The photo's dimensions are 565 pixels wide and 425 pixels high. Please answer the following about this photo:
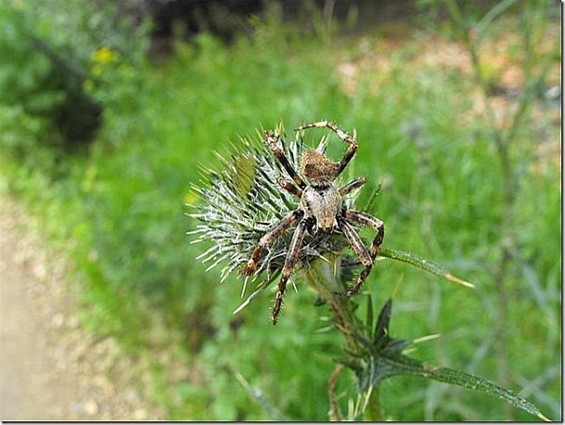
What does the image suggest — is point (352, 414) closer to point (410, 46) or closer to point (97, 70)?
point (97, 70)

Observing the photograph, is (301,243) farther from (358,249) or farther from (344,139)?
(344,139)

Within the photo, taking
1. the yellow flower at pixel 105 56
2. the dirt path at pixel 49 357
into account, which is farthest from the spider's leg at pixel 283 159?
the yellow flower at pixel 105 56

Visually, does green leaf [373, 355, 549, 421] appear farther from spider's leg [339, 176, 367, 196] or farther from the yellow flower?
the yellow flower

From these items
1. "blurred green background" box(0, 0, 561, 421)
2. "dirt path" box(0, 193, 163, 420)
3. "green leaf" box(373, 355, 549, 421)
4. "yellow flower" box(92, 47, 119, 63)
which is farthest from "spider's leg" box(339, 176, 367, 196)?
"yellow flower" box(92, 47, 119, 63)

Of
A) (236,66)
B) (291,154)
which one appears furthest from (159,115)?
(291,154)

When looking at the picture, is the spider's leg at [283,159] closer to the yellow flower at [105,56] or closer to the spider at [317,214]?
the spider at [317,214]

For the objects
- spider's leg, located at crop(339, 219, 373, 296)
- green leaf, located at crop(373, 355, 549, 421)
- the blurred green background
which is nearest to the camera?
green leaf, located at crop(373, 355, 549, 421)

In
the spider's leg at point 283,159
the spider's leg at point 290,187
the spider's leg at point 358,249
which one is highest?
the spider's leg at point 283,159
